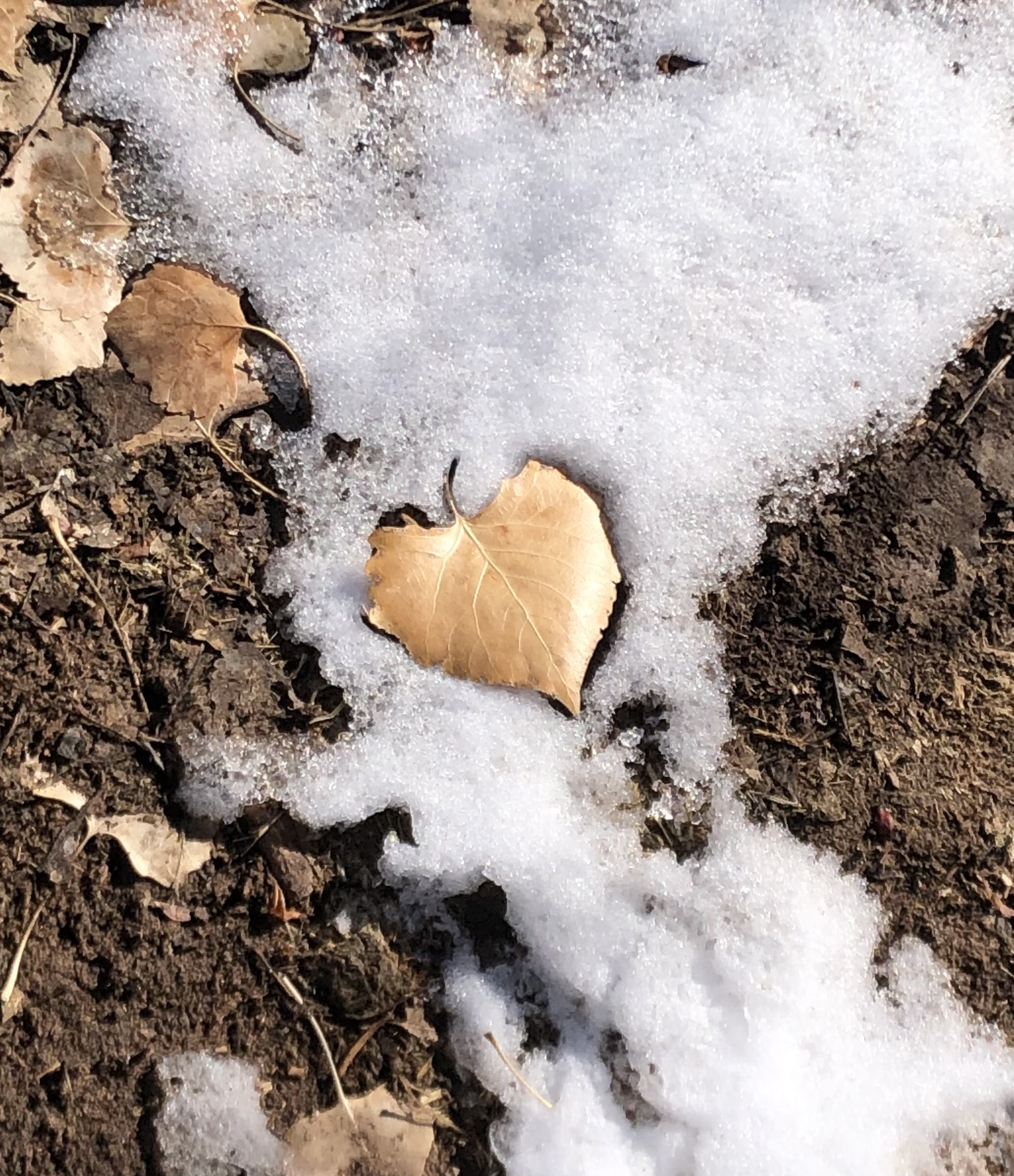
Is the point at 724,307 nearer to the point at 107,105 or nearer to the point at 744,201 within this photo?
the point at 744,201

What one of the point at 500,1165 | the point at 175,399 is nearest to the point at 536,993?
the point at 500,1165

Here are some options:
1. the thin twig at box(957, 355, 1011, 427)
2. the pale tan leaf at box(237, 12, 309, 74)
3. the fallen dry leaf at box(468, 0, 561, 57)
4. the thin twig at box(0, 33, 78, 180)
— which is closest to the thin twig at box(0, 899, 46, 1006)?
the thin twig at box(0, 33, 78, 180)

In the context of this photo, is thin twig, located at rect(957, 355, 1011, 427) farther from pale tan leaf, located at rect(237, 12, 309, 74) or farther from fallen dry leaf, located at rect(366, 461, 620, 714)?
pale tan leaf, located at rect(237, 12, 309, 74)

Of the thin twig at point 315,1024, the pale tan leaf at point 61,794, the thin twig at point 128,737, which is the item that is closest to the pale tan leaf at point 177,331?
the thin twig at point 128,737

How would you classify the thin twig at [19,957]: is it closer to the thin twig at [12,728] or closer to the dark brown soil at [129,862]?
the dark brown soil at [129,862]

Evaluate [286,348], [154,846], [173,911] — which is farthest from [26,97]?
[173,911]

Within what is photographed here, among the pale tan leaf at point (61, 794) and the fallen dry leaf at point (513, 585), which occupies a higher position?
the fallen dry leaf at point (513, 585)
